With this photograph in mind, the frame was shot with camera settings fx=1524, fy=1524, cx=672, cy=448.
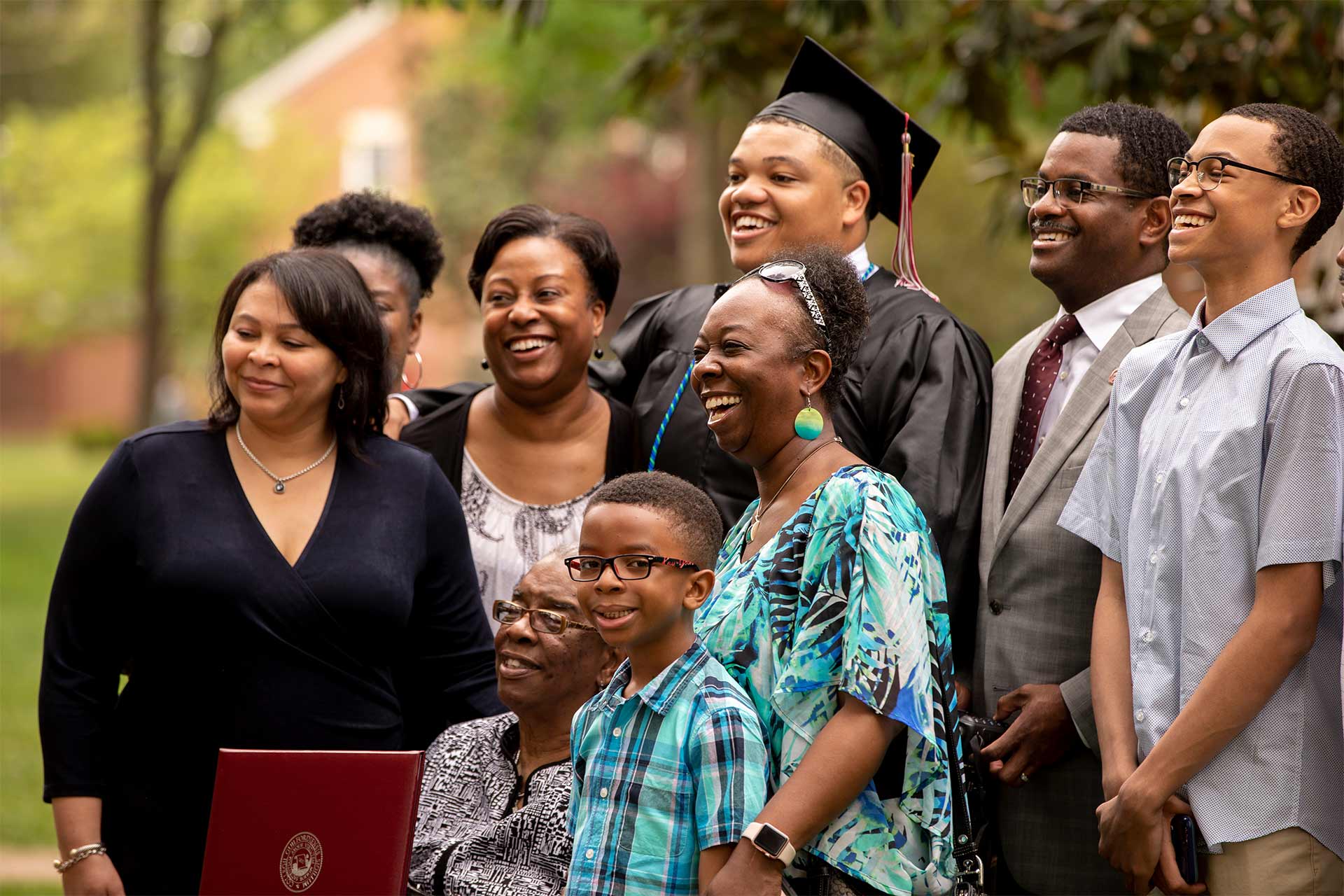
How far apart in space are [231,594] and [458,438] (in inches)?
44.0

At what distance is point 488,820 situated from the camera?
3777 millimetres

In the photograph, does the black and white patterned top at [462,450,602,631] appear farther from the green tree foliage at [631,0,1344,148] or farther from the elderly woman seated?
the green tree foliage at [631,0,1344,148]

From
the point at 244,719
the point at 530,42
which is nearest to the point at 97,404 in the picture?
the point at 530,42

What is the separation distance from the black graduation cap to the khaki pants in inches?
76.7

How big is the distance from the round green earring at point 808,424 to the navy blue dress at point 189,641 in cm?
129

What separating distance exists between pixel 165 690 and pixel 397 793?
737 millimetres

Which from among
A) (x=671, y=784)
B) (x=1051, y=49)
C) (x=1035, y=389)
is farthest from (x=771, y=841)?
(x=1051, y=49)

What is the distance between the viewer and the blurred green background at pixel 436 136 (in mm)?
6438

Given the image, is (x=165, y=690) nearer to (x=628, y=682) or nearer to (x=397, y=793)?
(x=397, y=793)

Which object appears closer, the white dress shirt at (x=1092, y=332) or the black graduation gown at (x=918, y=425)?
the black graduation gown at (x=918, y=425)

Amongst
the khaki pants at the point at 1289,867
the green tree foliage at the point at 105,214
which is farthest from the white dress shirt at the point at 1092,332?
the green tree foliage at the point at 105,214

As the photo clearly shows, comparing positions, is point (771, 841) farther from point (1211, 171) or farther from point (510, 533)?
point (510, 533)

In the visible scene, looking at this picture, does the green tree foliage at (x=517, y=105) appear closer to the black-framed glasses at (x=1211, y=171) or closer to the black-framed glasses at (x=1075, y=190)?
Result: the black-framed glasses at (x=1075, y=190)

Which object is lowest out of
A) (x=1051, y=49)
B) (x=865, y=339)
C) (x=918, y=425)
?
(x=918, y=425)
